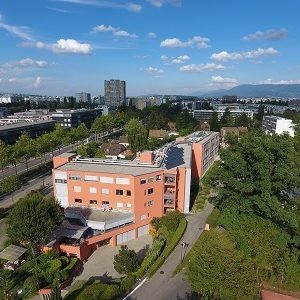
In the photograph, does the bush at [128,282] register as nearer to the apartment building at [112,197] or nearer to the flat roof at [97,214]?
the apartment building at [112,197]

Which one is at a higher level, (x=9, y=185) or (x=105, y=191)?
(x=105, y=191)

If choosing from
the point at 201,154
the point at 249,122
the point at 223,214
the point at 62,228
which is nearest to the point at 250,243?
the point at 223,214

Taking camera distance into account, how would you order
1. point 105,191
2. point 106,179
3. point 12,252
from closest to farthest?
point 12,252
point 106,179
point 105,191

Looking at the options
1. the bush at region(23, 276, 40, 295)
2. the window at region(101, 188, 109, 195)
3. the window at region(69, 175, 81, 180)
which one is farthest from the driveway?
the window at region(69, 175, 81, 180)

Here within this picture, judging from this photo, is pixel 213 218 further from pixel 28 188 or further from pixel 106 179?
pixel 28 188

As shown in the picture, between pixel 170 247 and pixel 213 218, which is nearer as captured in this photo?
pixel 170 247

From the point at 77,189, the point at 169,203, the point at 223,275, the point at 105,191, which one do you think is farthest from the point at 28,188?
the point at 223,275
